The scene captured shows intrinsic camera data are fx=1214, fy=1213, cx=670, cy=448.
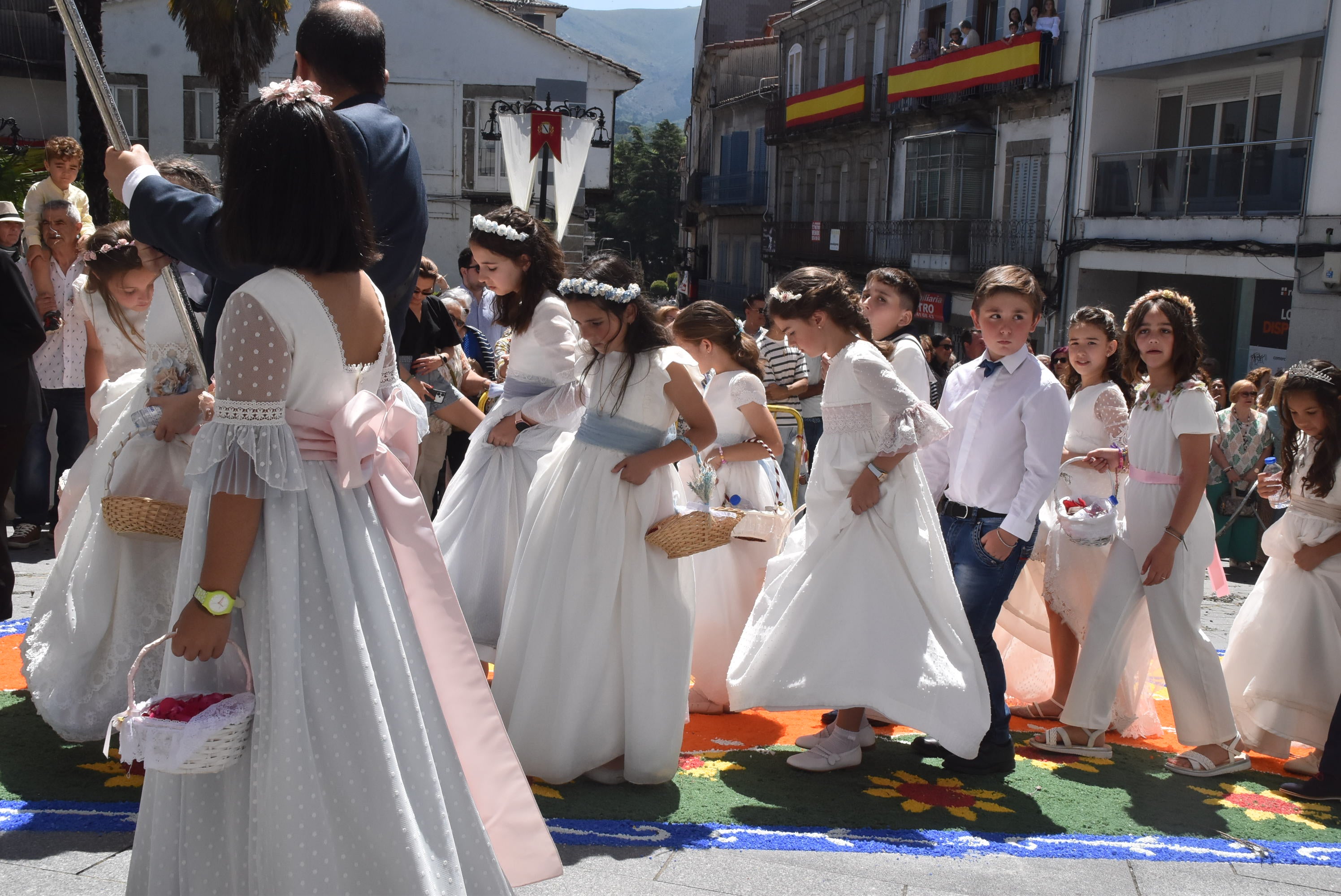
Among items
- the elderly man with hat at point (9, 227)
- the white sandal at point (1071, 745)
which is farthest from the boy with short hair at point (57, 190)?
the white sandal at point (1071, 745)

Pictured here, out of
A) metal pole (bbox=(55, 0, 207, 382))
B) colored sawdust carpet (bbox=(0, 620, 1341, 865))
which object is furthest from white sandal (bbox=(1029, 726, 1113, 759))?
metal pole (bbox=(55, 0, 207, 382))

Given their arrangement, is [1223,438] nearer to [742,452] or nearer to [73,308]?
[742,452]

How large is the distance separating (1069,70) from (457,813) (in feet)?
72.8

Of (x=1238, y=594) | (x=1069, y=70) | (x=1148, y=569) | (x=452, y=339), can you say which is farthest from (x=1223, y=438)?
(x=1069, y=70)

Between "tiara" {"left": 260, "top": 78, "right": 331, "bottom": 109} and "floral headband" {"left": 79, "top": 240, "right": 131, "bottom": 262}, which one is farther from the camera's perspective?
"floral headband" {"left": 79, "top": 240, "right": 131, "bottom": 262}

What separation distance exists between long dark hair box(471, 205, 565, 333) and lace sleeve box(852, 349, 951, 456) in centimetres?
163

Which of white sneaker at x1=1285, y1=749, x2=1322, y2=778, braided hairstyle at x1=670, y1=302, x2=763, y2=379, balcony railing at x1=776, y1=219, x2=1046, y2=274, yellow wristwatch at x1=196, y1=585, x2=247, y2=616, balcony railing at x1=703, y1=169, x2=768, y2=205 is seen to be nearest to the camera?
yellow wristwatch at x1=196, y1=585, x2=247, y2=616

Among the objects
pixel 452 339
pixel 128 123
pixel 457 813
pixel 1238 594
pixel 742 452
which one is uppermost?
pixel 128 123

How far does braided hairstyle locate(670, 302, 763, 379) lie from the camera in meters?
5.99

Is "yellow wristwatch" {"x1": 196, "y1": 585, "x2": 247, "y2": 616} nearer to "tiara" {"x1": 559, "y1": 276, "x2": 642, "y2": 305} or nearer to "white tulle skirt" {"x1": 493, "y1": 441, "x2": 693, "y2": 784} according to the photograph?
"white tulle skirt" {"x1": 493, "y1": 441, "x2": 693, "y2": 784}

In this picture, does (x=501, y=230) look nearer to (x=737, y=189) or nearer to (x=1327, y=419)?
(x=1327, y=419)

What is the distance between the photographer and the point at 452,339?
6613 millimetres

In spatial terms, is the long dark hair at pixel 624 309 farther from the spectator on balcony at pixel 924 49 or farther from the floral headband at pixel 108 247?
the spectator on balcony at pixel 924 49

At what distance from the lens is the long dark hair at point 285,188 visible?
2.58 m
